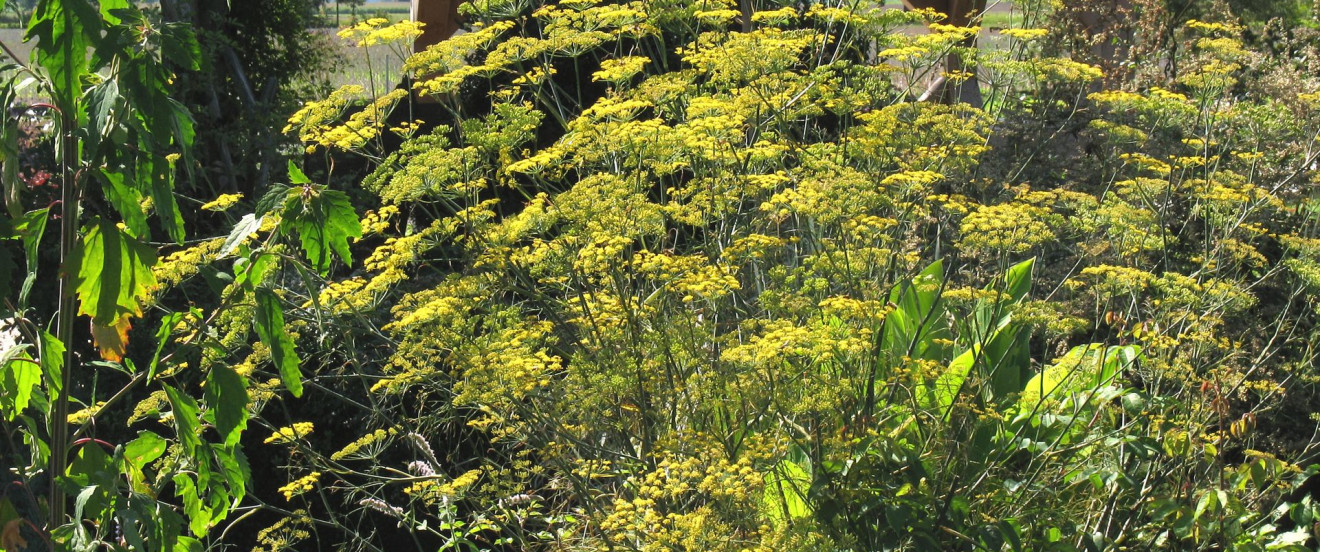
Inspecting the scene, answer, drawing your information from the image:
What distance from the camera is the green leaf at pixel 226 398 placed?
79.0 inches

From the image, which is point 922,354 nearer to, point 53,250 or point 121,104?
point 121,104

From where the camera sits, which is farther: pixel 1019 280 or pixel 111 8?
pixel 1019 280

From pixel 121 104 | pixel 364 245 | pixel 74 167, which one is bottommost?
pixel 364 245

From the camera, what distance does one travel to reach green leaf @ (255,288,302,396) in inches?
78.6

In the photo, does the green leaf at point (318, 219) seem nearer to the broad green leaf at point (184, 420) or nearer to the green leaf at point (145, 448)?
the broad green leaf at point (184, 420)

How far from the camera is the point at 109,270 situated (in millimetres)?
1883

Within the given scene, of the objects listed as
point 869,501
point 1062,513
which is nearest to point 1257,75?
point 1062,513

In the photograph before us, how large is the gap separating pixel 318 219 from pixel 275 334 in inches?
8.2

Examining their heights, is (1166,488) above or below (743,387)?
below

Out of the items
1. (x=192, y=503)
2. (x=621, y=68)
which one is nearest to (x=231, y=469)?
(x=192, y=503)

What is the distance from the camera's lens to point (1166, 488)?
3871 millimetres

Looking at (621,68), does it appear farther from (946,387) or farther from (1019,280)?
(1019,280)

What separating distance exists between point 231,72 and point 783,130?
401 centimetres

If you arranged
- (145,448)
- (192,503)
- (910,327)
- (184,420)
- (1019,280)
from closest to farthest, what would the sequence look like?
1. (184,420)
2. (145,448)
3. (192,503)
4. (910,327)
5. (1019,280)
